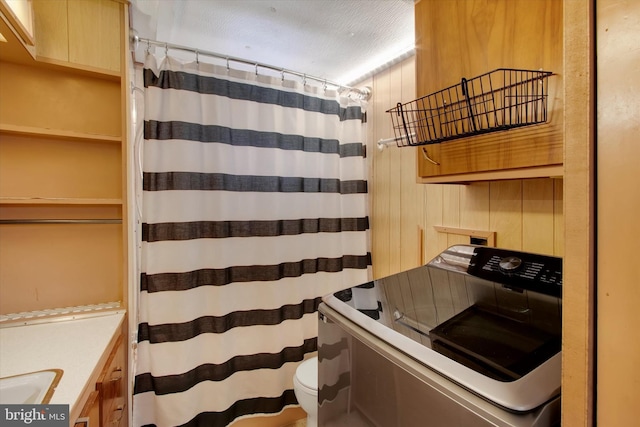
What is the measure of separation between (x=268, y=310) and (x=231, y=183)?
32.1 inches

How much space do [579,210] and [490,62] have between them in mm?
844

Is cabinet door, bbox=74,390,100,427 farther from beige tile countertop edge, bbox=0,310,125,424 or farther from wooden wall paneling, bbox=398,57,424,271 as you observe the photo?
wooden wall paneling, bbox=398,57,424,271

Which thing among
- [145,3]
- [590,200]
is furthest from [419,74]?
[145,3]

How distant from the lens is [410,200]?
1.84 metres

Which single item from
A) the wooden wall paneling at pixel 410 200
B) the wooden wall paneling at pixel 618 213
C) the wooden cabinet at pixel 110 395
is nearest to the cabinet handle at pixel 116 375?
the wooden cabinet at pixel 110 395

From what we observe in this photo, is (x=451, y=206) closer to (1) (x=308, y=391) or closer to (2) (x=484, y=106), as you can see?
(2) (x=484, y=106)

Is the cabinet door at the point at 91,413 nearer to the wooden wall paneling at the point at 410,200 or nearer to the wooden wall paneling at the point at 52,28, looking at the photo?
the wooden wall paneling at the point at 52,28

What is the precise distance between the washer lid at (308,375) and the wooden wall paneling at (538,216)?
1.21 meters

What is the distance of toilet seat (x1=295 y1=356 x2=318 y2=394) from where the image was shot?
1483mm

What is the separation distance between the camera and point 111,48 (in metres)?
1.45

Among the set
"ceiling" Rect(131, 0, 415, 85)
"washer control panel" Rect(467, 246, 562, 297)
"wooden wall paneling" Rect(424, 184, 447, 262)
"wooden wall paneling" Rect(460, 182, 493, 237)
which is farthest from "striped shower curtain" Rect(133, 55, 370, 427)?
"washer control panel" Rect(467, 246, 562, 297)

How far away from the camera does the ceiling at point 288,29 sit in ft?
4.44

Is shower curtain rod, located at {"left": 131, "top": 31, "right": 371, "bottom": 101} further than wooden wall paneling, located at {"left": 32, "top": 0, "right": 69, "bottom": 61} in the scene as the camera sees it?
Yes

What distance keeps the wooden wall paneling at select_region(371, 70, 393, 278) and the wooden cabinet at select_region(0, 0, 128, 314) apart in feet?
5.05
